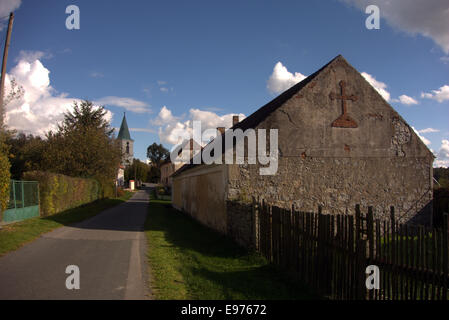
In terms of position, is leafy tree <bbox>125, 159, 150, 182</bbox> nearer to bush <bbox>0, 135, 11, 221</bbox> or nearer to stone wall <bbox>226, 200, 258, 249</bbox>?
bush <bbox>0, 135, 11, 221</bbox>

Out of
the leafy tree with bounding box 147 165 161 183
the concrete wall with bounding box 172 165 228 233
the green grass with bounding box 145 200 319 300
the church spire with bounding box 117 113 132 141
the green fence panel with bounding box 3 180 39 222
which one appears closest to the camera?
the green grass with bounding box 145 200 319 300

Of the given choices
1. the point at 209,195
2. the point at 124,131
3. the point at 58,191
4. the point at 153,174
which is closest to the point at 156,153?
the point at 153,174

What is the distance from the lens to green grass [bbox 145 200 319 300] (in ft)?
19.2

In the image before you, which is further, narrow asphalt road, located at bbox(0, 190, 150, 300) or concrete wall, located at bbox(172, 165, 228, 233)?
concrete wall, located at bbox(172, 165, 228, 233)

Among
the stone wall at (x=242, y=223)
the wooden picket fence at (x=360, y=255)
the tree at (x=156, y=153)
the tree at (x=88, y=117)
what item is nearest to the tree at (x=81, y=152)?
the tree at (x=88, y=117)

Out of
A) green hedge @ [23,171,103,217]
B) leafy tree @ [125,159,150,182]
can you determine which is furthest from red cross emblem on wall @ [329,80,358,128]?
leafy tree @ [125,159,150,182]

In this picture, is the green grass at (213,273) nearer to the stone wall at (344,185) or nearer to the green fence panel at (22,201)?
the stone wall at (344,185)

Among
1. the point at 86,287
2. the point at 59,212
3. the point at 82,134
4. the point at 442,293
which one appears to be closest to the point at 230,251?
the point at 86,287

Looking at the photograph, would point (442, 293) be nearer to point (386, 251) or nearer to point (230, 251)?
point (386, 251)

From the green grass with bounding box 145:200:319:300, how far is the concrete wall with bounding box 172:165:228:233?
1.62 m

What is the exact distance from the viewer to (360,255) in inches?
204

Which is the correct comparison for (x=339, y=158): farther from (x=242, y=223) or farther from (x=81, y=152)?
(x=81, y=152)

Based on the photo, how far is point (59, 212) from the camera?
19531mm
